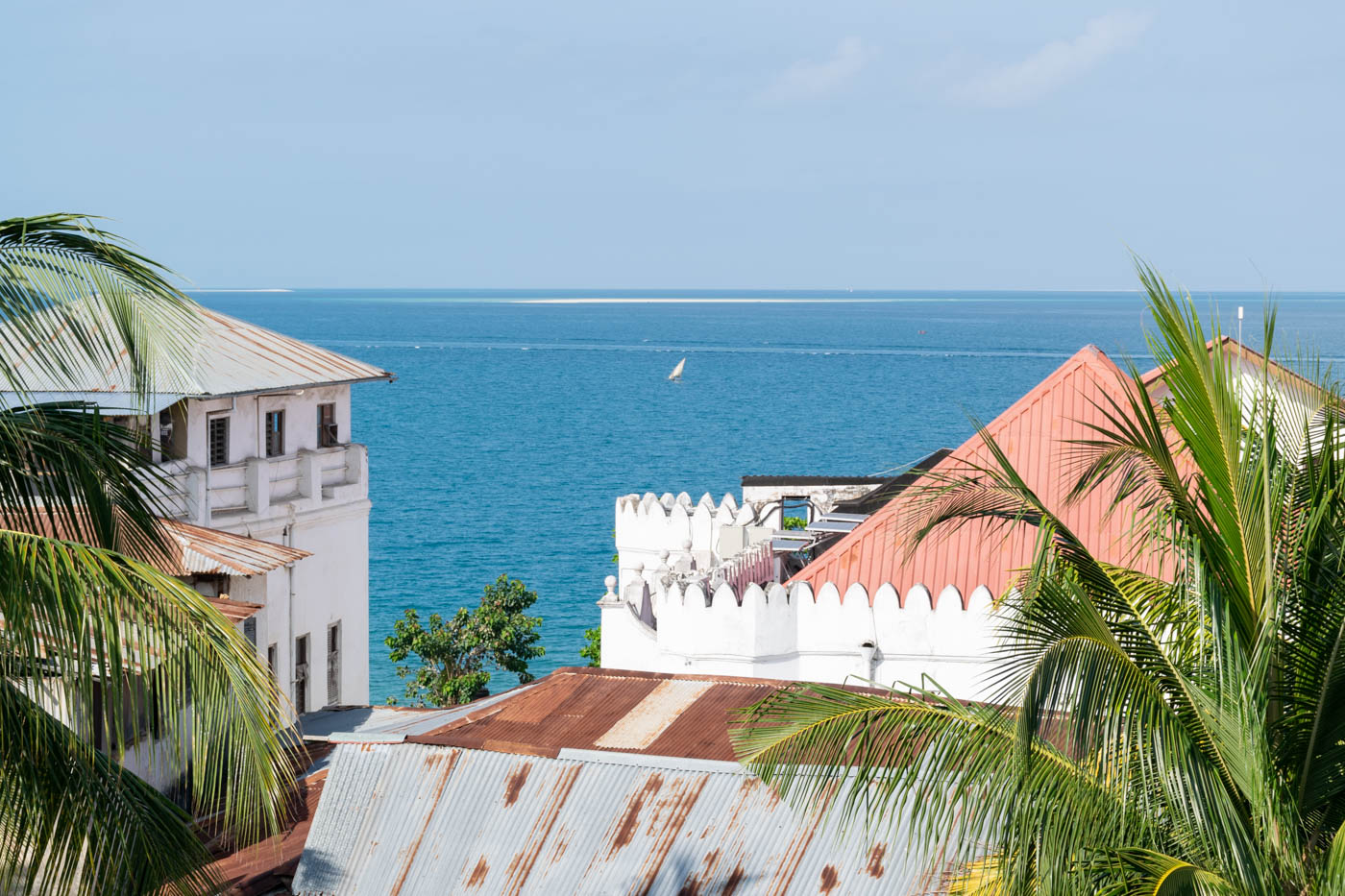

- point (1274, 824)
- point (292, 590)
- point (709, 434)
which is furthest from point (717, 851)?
point (709, 434)

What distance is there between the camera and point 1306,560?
327 inches

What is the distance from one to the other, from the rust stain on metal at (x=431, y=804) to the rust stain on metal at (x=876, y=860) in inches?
137

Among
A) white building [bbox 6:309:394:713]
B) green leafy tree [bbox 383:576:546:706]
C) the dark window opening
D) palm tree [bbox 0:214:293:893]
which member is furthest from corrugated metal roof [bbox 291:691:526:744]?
green leafy tree [bbox 383:576:546:706]

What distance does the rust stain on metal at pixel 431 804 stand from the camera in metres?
11.6

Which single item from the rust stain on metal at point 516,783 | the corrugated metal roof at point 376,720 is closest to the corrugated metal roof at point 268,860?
the corrugated metal roof at point 376,720

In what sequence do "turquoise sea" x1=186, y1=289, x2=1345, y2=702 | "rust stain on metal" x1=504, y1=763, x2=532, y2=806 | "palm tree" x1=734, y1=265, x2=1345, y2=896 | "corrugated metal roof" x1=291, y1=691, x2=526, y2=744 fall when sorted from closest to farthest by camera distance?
"palm tree" x1=734, y1=265, x2=1345, y2=896 < "rust stain on metal" x1=504, y1=763, x2=532, y2=806 < "corrugated metal roof" x1=291, y1=691, x2=526, y2=744 < "turquoise sea" x1=186, y1=289, x2=1345, y2=702

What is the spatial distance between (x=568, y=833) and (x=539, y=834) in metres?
0.23

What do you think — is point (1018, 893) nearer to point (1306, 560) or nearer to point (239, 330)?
point (1306, 560)

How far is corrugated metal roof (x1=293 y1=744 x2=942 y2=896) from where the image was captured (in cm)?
1096

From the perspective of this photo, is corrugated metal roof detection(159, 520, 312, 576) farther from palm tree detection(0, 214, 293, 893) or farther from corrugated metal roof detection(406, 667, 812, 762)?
palm tree detection(0, 214, 293, 893)

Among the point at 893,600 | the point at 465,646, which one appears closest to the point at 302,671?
the point at 465,646

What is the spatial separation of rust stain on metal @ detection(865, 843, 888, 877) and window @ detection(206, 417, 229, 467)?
1312 centimetres

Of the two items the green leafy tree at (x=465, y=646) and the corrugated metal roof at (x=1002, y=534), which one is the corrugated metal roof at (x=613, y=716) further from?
the green leafy tree at (x=465, y=646)

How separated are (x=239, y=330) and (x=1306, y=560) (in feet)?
60.6
